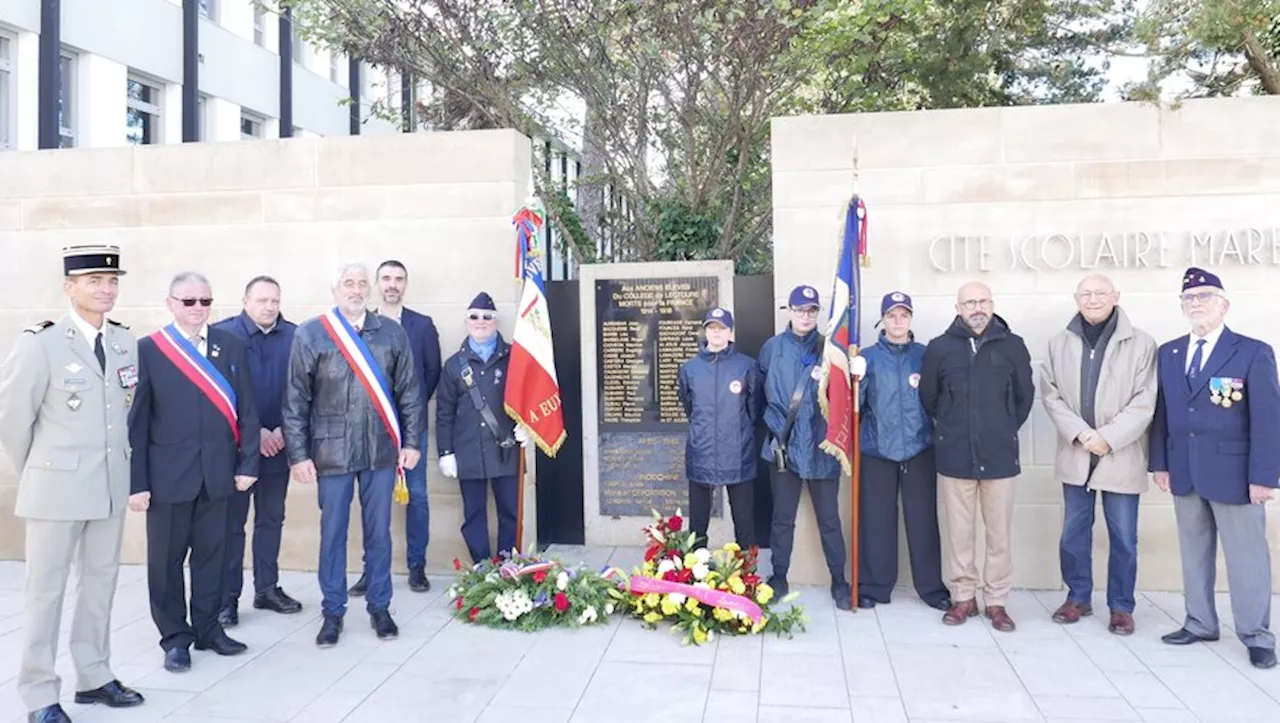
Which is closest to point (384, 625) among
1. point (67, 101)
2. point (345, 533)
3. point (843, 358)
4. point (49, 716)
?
point (345, 533)

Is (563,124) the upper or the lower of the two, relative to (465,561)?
upper

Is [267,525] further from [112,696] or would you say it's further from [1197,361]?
[1197,361]

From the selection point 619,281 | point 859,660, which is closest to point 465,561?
point 619,281

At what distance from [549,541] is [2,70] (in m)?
9.89

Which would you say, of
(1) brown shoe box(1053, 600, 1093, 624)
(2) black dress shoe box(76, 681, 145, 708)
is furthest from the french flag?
(1) brown shoe box(1053, 600, 1093, 624)

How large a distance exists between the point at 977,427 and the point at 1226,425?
1.07 m

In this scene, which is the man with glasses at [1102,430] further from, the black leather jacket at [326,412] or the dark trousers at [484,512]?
the black leather jacket at [326,412]

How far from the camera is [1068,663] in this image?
4117 millimetres

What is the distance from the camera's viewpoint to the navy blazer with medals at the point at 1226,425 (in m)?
4.08

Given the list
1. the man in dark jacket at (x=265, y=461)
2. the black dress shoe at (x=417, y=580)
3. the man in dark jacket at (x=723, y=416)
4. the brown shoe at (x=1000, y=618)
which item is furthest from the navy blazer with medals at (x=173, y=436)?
the brown shoe at (x=1000, y=618)

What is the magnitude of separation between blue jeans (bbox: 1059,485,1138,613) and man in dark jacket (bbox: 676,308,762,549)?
5.41 ft

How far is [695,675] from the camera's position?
13.1ft

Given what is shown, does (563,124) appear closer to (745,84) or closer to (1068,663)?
(745,84)

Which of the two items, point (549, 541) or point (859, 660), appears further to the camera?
point (549, 541)
